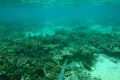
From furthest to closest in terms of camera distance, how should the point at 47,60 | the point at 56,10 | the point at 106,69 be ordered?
the point at 56,10
the point at 106,69
the point at 47,60

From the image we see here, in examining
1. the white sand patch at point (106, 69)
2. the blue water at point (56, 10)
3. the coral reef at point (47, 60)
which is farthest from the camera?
the blue water at point (56, 10)

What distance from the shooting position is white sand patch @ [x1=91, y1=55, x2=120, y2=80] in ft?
29.4

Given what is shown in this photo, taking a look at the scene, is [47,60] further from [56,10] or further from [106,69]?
[56,10]

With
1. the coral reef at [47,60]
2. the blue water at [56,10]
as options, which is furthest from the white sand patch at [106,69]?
the blue water at [56,10]

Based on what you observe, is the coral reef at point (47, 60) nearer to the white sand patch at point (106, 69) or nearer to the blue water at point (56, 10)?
the white sand patch at point (106, 69)

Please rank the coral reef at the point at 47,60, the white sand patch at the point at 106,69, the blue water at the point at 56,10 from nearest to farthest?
1. the coral reef at the point at 47,60
2. the white sand patch at the point at 106,69
3. the blue water at the point at 56,10

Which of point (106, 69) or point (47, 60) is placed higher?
point (47, 60)

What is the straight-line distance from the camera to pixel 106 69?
9.99 meters

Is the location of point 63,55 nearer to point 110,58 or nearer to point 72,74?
point 72,74

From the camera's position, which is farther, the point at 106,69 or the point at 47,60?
the point at 106,69

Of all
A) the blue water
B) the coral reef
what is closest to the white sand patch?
the coral reef

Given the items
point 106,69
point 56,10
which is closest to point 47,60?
point 106,69

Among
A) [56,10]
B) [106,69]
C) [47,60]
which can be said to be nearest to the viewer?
[47,60]

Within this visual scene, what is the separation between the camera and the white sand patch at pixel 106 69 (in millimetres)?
8947
